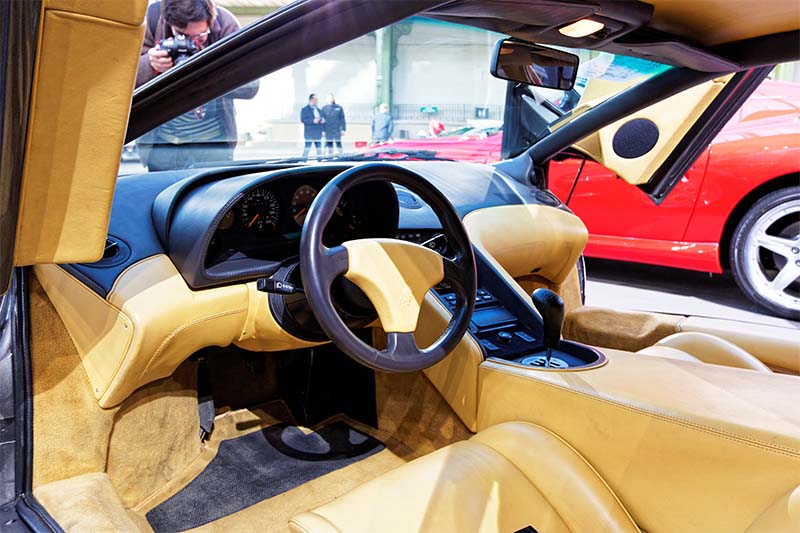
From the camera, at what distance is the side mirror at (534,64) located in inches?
59.9

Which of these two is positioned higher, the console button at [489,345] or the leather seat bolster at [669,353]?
the console button at [489,345]

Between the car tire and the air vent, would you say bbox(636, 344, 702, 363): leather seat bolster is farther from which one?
the car tire

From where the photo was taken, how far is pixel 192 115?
162cm

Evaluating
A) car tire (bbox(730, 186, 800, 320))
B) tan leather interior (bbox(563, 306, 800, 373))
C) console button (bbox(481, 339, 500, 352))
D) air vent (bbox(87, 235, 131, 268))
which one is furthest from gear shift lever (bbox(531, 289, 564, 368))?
car tire (bbox(730, 186, 800, 320))

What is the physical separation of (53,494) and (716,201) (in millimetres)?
3688

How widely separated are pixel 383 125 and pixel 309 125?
3449 millimetres

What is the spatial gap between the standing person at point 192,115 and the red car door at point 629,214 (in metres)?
2.24

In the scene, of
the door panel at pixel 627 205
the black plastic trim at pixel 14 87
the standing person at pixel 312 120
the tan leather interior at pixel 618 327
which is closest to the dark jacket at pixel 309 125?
the standing person at pixel 312 120

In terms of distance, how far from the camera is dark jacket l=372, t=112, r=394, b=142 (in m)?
6.82

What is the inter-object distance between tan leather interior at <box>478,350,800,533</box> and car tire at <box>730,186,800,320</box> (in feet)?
8.66

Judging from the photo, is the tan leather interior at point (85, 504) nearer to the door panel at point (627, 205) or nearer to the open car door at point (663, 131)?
the open car door at point (663, 131)

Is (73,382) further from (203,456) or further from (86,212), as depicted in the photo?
(86,212)

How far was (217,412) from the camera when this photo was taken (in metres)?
2.11

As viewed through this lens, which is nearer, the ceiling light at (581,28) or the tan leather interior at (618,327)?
the ceiling light at (581,28)
